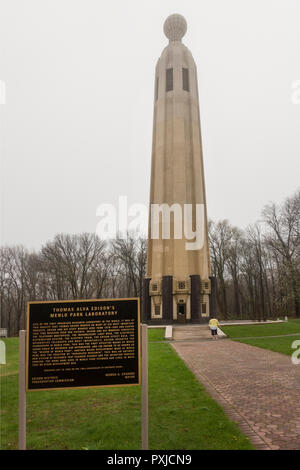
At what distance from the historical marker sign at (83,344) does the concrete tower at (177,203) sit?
2969cm

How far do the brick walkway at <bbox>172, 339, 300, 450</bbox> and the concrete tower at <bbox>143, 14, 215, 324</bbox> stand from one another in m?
19.3

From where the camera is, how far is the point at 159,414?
7285mm

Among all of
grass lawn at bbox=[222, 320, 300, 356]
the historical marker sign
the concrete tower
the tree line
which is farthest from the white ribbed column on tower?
the historical marker sign

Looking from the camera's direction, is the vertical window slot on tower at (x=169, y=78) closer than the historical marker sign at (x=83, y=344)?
No

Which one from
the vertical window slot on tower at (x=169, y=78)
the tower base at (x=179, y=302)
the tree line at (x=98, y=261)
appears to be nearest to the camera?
the tower base at (x=179, y=302)

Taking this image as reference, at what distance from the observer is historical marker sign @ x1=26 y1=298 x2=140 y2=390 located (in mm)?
5633

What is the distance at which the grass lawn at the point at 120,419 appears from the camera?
19.2 ft

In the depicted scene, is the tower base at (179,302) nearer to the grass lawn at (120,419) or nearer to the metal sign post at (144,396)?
the grass lawn at (120,419)

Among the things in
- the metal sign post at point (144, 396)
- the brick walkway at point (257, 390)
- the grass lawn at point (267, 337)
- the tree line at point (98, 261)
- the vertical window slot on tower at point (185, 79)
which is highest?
the vertical window slot on tower at point (185, 79)

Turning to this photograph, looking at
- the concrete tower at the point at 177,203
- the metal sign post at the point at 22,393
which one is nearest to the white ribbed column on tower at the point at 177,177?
the concrete tower at the point at 177,203

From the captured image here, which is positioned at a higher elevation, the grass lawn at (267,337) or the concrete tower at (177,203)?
the concrete tower at (177,203)

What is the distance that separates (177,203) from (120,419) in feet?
103
